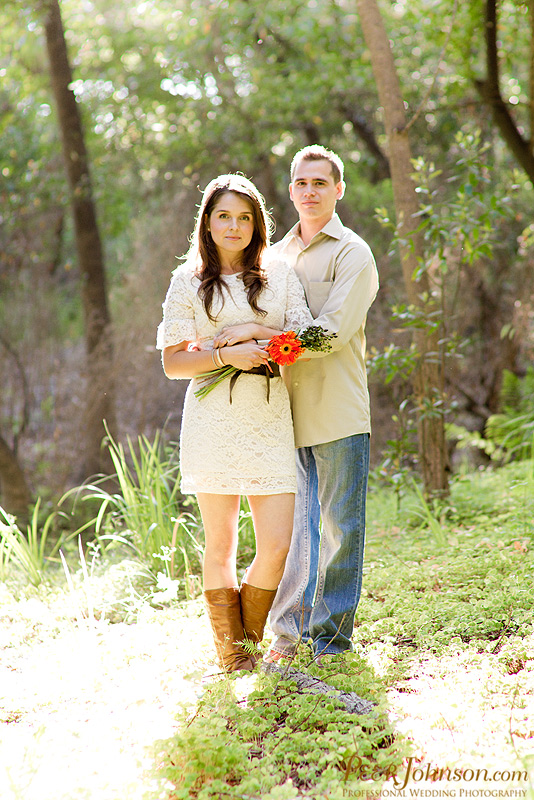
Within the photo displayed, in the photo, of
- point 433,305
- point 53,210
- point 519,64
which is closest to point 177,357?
point 433,305

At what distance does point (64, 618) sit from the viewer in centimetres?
382

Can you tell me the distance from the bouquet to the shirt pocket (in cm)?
26

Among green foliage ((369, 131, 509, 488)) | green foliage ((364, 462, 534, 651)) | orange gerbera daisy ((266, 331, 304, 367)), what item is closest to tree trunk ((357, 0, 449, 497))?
green foliage ((369, 131, 509, 488))

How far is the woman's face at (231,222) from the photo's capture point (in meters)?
2.90

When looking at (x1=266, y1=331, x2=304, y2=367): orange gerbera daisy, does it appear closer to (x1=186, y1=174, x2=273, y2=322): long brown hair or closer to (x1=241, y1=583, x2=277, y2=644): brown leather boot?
(x1=186, y1=174, x2=273, y2=322): long brown hair

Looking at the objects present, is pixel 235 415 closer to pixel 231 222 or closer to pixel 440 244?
pixel 231 222

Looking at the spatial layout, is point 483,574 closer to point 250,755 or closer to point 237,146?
point 250,755

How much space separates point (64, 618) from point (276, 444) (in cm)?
173

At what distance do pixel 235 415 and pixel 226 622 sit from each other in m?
0.81

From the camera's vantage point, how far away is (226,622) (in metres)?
2.89

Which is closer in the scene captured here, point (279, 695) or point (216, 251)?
point (279, 695)

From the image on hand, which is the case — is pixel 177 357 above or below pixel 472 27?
below

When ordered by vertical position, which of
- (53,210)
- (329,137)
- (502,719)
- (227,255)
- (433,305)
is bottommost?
(502,719)

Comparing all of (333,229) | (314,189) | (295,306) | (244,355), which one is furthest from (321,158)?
(244,355)
